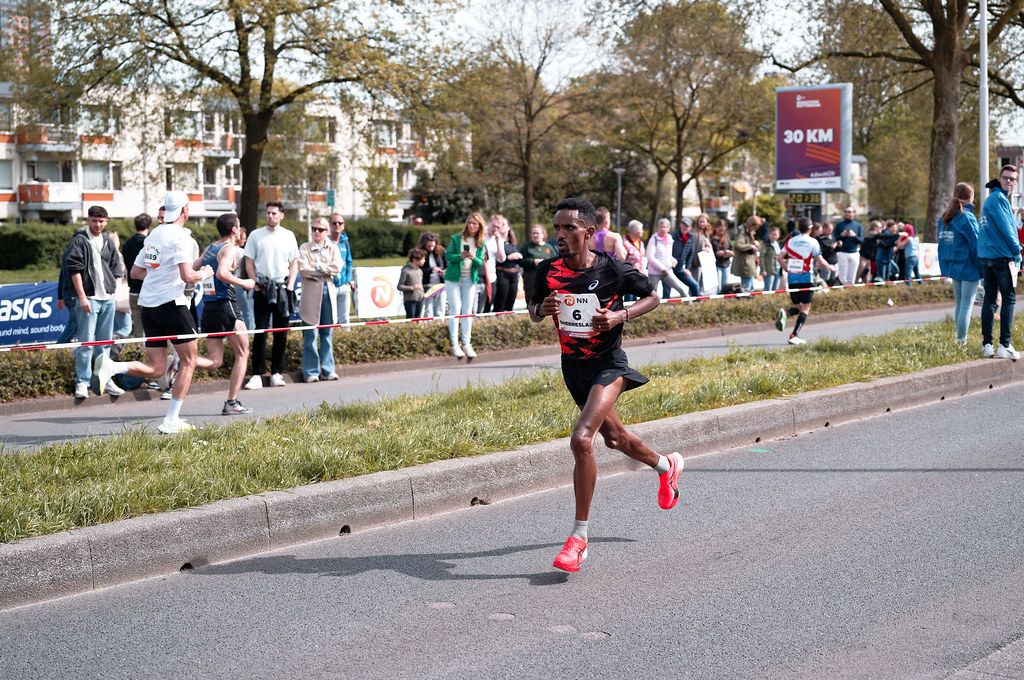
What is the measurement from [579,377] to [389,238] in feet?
184

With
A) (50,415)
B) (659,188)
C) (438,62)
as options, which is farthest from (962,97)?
(50,415)

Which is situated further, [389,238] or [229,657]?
[389,238]

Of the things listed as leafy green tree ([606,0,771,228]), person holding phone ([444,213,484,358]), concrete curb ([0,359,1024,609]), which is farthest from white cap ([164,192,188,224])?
leafy green tree ([606,0,771,228])

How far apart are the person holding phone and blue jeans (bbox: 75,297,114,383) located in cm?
445

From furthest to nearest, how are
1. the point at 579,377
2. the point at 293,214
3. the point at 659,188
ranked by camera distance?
the point at 293,214
the point at 659,188
the point at 579,377

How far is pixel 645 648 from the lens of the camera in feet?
14.0

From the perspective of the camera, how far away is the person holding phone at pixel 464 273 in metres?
14.8

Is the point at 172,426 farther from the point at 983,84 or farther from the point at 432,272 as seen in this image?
the point at 983,84

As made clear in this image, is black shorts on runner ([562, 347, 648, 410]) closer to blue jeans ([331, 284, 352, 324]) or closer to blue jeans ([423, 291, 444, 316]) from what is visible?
blue jeans ([331, 284, 352, 324])

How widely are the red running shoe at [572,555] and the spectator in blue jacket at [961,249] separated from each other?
804 cm

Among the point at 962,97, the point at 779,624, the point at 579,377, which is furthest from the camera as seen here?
the point at 962,97

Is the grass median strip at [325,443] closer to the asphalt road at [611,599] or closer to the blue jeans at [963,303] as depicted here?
the asphalt road at [611,599]

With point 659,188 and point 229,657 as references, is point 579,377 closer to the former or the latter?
point 229,657

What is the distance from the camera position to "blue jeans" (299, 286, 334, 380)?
1305cm
